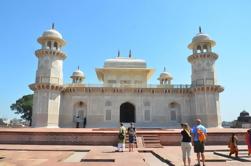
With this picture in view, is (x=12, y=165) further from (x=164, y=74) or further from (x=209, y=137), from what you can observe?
(x=164, y=74)

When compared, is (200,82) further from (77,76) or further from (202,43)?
(77,76)

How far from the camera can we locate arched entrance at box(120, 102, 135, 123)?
2948 cm

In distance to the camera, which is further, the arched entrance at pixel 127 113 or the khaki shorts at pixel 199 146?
the arched entrance at pixel 127 113

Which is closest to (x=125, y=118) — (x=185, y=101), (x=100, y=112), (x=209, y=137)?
(x=100, y=112)

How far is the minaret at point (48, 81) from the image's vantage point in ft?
82.8

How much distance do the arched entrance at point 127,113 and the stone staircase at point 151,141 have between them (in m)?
14.9

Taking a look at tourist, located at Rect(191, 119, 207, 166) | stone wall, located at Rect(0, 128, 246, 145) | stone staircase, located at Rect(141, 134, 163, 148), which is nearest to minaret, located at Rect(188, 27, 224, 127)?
stone wall, located at Rect(0, 128, 246, 145)

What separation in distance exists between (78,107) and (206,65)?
16916 mm

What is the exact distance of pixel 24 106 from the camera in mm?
49688

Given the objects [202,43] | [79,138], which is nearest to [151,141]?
[79,138]

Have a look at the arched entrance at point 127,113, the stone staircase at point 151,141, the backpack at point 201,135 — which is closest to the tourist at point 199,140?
the backpack at point 201,135

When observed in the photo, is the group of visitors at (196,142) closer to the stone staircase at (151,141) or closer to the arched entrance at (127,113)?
the stone staircase at (151,141)

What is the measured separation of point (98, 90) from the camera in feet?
93.1

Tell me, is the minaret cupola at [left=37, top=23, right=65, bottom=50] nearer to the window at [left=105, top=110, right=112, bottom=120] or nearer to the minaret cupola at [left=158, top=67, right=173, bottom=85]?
the window at [left=105, top=110, right=112, bottom=120]
